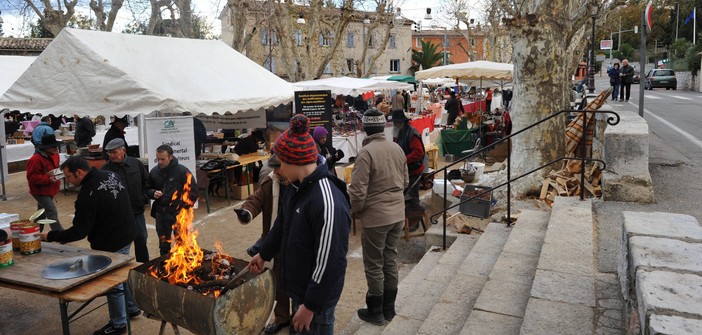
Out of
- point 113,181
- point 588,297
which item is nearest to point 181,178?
point 113,181

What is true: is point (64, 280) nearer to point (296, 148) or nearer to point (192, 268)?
point (192, 268)

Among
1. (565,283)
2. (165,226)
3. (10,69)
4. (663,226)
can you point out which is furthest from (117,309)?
(10,69)

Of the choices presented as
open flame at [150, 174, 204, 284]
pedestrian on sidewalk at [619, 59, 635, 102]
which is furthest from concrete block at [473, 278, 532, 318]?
pedestrian on sidewalk at [619, 59, 635, 102]

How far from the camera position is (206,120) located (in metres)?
14.1

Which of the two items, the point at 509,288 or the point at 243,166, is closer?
the point at 509,288

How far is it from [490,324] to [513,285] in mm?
717

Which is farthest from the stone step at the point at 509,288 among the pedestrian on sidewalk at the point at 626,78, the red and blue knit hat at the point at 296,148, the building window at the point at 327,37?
the building window at the point at 327,37

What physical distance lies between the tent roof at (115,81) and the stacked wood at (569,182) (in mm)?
6118

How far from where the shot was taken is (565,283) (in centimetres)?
395

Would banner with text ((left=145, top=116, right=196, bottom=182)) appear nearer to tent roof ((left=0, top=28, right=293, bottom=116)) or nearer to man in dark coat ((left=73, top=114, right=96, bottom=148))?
tent roof ((left=0, top=28, right=293, bottom=116))

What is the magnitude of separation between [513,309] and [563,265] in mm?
652

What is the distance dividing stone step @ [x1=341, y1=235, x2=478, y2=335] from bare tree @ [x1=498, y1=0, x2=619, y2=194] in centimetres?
201

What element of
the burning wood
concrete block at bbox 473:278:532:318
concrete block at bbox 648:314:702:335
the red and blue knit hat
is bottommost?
concrete block at bbox 473:278:532:318

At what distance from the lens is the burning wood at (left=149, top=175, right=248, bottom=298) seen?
3564mm
